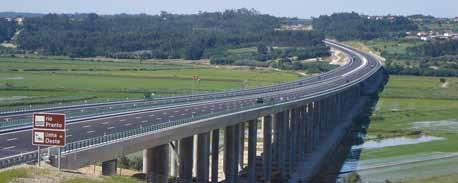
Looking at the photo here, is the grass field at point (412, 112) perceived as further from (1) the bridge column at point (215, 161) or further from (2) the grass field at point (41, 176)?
(2) the grass field at point (41, 176)

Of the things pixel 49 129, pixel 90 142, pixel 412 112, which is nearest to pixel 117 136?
pixel 90 142

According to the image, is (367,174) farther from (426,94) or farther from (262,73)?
(262,73)

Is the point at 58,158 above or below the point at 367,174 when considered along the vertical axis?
above

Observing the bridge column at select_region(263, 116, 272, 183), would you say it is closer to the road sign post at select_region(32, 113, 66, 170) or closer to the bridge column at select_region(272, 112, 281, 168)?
the bridge column at select_region(272, 112, 281, 168)

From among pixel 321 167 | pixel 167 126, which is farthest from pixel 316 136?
pixel 167 126

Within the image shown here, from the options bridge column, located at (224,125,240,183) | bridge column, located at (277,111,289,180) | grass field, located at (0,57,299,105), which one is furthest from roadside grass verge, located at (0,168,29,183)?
grass field, located at (0,57,299,105)

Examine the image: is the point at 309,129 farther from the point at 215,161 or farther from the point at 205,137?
the point at 205,137

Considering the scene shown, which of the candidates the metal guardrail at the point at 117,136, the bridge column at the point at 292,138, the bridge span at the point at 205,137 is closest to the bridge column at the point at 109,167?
the bridge span at the point at 205,137
